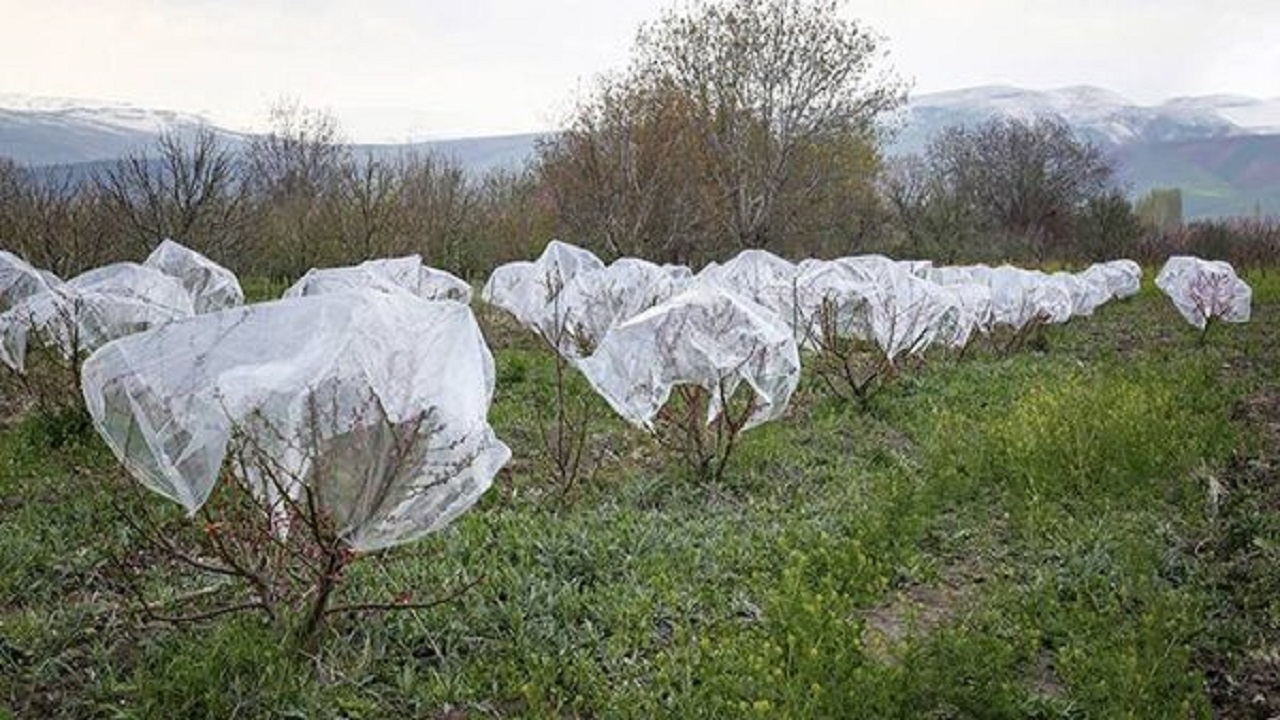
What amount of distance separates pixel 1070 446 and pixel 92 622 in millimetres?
6360

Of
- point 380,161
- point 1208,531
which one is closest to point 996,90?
point 380,161

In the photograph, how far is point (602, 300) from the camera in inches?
523

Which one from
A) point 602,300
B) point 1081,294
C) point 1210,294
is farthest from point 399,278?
point 1081,294

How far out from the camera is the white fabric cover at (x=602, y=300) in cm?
1283

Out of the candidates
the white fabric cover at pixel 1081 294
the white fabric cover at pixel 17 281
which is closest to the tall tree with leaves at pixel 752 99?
the white fabric cover at pixel 1081 294

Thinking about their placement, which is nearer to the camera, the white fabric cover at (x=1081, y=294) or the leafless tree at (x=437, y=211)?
the white fabric cover at (x=1081, y=294)

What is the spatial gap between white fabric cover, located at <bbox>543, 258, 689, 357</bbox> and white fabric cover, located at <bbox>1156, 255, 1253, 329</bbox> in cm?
927

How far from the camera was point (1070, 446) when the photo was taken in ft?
23.6

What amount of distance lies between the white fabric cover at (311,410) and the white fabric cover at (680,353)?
2921 mm

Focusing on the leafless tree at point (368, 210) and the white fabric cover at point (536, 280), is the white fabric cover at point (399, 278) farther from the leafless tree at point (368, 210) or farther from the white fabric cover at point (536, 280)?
the leafless tree at point (368, 210)

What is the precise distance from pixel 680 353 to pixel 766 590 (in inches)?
95.4

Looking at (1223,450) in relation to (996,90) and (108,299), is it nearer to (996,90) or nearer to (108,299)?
(108,299)

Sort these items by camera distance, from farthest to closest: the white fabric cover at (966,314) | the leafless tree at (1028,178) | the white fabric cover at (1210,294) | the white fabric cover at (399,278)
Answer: the leafless tree at (1028,178) < the white fabric cover at (1210,294) < the white fabric cover at (399,278) < the white fabric cover at (966,314)

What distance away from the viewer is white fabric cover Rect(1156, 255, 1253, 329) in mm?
16312
